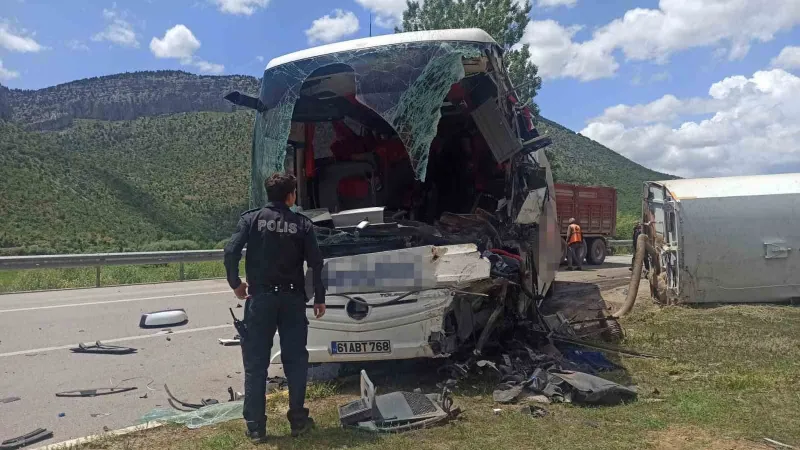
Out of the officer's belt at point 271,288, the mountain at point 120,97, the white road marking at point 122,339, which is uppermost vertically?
the mountain at point 120,97

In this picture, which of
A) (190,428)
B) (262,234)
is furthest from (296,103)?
(190,428)

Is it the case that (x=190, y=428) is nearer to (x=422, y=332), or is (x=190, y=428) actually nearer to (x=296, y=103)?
(x=422, y=332)

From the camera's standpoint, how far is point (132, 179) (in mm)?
45594

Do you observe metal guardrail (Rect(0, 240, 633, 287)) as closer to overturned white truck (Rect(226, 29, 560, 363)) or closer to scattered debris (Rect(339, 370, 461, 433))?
overturned white truck (Rect(226, 29, 560, 363))

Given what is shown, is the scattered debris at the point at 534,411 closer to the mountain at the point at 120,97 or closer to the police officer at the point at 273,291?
the police officer at the point at 273,291

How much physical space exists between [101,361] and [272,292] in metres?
3.73

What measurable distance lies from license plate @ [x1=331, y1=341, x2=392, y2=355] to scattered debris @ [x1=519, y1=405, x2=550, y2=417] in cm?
116

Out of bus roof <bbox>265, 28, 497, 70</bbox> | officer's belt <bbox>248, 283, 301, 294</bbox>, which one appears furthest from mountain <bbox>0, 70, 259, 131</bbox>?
officer's belt <bbox>248, 283, 301, 294</bbox>

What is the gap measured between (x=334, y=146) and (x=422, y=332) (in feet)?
9.20

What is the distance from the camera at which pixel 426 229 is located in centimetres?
590

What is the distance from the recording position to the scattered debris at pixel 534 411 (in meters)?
4.64

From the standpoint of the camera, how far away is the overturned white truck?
536 centimetres

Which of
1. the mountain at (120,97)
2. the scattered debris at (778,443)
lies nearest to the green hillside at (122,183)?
the mountain at (120,97)

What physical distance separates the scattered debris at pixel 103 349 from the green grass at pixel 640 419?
3.01m
